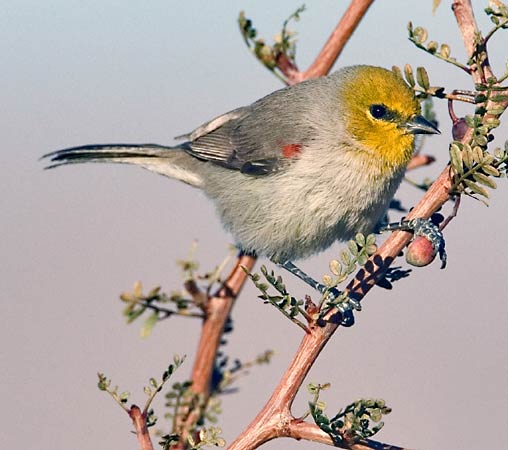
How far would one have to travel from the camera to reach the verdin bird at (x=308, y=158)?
309 centimetres

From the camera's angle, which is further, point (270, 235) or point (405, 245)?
point (270, 235)

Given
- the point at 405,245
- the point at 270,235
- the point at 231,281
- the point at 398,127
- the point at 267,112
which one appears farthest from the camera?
the point at 267,112

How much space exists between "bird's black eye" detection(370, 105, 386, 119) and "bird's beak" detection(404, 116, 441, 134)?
0.13 meters

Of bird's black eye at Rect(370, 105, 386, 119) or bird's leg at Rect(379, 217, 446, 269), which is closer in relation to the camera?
bird's leg at Rect(379, 217, 446, 269)

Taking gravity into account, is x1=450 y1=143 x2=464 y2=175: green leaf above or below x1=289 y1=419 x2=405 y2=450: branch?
above

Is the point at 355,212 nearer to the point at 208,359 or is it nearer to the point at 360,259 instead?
the point at 208,359

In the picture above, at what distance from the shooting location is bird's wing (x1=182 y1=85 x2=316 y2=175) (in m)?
3.39

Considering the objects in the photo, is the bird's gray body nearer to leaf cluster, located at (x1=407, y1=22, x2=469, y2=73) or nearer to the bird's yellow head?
the bird's yellow head

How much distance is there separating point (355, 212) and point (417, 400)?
2169mm

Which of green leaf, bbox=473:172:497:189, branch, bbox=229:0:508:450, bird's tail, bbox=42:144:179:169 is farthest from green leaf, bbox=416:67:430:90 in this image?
bird's tail, bbox=42:144:179:169

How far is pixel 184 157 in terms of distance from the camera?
155 inches

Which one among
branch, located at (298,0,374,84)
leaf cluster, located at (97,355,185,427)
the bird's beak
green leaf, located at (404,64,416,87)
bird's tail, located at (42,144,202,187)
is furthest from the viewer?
bird's tail, located at (42,144,202,187)

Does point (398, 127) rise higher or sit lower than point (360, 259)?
higher

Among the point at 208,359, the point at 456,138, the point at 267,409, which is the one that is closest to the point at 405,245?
the point at 456,138
